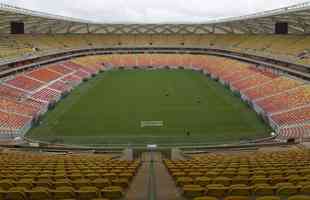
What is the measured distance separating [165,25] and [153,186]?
78.1 m

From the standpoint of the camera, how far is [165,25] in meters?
87.7

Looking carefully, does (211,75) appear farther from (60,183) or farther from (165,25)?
(60,183)

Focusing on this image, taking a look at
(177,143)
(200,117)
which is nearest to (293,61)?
(200,117)

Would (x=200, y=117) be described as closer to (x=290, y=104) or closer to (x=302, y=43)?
(x=290, y=104)

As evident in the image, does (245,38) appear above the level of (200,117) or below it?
above

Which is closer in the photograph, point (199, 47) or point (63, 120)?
point (63, 120)

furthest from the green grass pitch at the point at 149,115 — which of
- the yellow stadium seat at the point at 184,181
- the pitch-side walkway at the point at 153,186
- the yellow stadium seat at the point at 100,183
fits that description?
the yellow stadium seat at the point at 100,183

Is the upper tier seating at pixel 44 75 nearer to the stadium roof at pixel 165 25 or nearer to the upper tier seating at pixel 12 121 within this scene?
the stadium roof at pixel 165 25

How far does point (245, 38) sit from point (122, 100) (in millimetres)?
44088

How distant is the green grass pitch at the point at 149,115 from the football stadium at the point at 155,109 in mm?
154

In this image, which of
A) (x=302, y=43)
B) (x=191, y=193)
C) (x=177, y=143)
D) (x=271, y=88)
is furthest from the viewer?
(x=302, y=43)

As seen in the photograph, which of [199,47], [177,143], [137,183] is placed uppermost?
[199,47]

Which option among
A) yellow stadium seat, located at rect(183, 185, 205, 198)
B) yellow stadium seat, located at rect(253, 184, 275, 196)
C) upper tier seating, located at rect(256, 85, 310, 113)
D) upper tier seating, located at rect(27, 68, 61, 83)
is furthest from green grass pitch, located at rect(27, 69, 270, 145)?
yellow stadium seat, located at rect(253, 184, 275, 196)

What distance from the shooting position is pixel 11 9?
5419 cm
